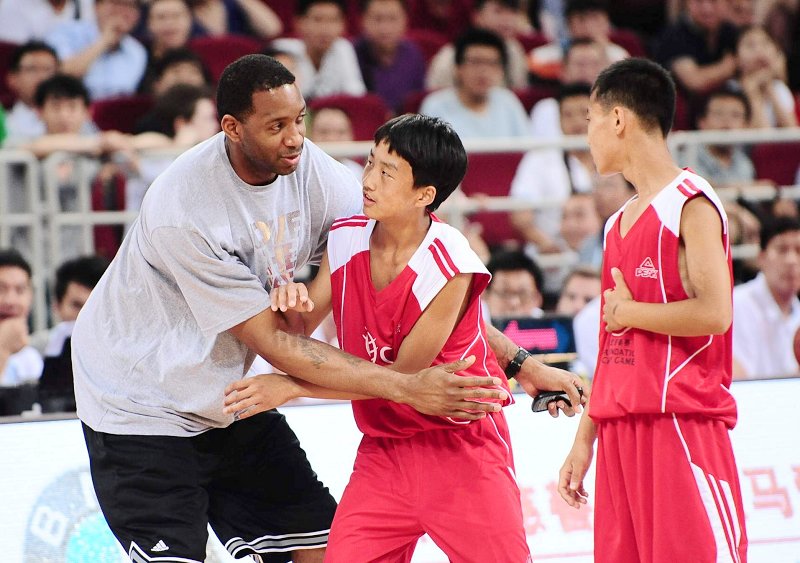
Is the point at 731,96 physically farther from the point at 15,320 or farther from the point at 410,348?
the point at 410,348

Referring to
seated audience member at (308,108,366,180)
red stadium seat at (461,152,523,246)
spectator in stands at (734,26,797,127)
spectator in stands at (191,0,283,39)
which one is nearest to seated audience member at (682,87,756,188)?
spectator in stands at (734,26,797,127)

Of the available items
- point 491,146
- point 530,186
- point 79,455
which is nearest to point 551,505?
point 79,455

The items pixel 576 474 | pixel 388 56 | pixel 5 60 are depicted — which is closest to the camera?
→ pixel 576 474

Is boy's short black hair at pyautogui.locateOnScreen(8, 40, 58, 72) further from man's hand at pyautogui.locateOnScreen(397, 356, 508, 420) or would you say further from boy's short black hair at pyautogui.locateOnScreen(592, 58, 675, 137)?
man's hand at pyautogui.locateOnScreen(397, 356, 508, 420)

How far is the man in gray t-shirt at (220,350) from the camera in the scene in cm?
311

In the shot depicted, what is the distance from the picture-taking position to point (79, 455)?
396 centimetres

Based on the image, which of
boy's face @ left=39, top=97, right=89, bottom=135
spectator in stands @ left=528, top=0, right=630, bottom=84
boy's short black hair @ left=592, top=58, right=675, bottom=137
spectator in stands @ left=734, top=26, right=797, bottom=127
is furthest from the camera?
spectator in stands @ left=528, top=0, right=630, bottom=84

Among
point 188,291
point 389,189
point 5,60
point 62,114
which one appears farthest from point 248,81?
point 5,60

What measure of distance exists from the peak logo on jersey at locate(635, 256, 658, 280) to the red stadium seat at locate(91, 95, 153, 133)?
196 inches

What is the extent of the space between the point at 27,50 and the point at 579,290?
389 cm

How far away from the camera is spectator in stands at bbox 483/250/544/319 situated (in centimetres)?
A: 621

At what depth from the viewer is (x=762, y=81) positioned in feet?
28.5

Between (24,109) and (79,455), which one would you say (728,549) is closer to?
(79,455)

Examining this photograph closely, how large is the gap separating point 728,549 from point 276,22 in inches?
263
